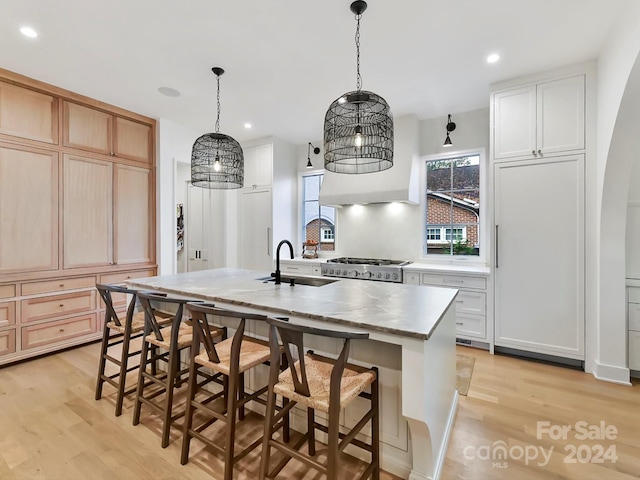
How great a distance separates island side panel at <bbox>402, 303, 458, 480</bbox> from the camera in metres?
1.38

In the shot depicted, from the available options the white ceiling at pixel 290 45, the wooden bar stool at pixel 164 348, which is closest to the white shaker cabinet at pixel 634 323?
the white ceiling at pixel 290 45

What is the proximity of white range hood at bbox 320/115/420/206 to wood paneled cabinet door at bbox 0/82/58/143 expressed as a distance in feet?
10.7

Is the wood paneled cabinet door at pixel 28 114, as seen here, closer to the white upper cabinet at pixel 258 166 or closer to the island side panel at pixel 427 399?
the white upper cabinet at pixel 258 166

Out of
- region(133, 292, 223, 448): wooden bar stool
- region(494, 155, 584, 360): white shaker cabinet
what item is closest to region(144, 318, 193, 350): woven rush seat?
region(133, 292, 223, 448): wooden bar stool

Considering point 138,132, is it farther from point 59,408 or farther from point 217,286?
point 59,408

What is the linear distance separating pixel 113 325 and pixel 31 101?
2.56 metres

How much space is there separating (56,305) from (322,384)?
3.40 metres

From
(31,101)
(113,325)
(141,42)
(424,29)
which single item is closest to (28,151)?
(31,101)

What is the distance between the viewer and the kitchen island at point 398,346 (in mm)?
1396

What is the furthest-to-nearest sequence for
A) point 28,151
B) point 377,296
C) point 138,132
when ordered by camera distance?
point 138,132 → point 28,151 → point 377,296

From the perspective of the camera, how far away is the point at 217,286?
238cm

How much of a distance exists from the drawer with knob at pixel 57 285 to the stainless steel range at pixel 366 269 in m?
2.84

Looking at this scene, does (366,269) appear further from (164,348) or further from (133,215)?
(133,215)

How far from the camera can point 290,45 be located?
2.56 meters
